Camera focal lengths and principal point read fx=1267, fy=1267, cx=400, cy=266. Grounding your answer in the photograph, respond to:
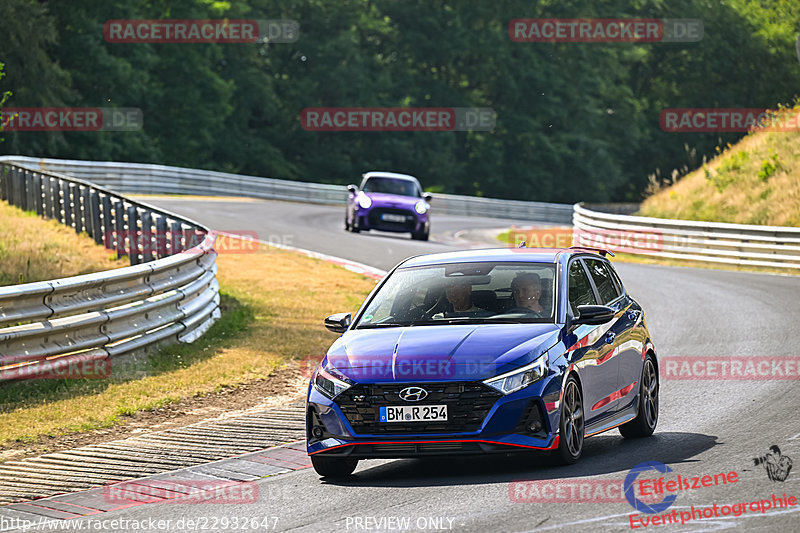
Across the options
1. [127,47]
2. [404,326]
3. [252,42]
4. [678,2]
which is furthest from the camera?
[678,2]

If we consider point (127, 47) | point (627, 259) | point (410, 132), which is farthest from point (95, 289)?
point (410, 132)

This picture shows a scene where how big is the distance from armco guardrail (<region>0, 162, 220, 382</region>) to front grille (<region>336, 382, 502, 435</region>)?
4.38 meters

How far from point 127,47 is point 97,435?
54.2m

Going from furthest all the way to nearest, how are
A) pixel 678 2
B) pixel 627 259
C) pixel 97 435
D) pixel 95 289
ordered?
pixel 678 2, pixel 627 259, pixel 95 289, pixel 97 435

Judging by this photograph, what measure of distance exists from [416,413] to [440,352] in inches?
17.6

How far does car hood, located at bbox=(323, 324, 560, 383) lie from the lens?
8.19 meters

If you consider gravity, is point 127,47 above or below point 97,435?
above

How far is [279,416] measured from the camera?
11289 mm

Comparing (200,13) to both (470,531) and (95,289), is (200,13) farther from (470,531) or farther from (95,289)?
(470,531)

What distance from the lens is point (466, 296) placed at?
9.37 m

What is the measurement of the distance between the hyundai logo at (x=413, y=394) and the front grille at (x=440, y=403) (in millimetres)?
21

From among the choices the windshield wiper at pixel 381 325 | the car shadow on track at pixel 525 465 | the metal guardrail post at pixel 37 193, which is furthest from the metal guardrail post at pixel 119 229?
the car shadow on track at pixel 525 465

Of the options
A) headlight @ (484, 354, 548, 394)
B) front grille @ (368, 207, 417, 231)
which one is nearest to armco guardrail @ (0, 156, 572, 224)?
front grille @ (368, 207, 417, 231)

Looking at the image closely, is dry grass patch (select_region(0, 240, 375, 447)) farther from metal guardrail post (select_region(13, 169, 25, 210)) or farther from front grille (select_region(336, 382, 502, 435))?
metal guardrail post (select_region(13, 169, 25, 210))
